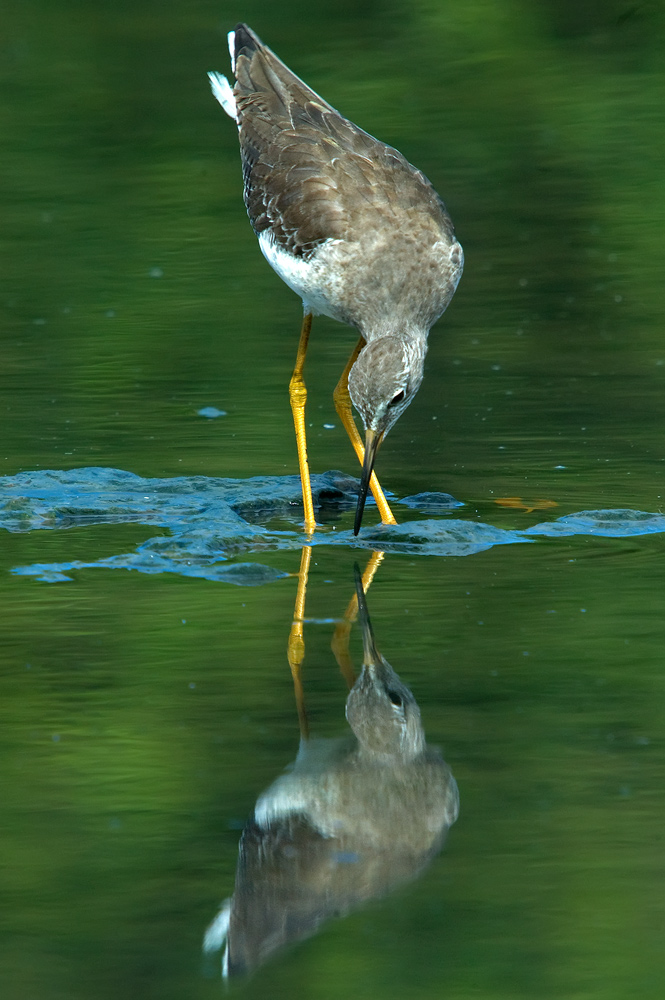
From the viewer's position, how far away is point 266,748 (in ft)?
15.0

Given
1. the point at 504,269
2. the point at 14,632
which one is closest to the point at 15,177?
the point at 504,269

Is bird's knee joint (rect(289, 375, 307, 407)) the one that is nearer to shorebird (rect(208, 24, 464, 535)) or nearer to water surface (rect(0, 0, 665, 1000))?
shorebird (rect(208, 24, 464, 535))

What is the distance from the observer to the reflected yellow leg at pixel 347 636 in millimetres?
5184

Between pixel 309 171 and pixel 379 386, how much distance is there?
147 cm

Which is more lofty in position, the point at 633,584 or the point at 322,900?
the point at 322,900

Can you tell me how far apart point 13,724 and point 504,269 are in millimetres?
7160

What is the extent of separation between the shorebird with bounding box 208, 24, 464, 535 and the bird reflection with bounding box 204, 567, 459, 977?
1956 millimetres

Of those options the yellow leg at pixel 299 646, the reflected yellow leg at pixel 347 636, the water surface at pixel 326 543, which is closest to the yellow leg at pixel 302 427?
the water surface at pixel 326 543

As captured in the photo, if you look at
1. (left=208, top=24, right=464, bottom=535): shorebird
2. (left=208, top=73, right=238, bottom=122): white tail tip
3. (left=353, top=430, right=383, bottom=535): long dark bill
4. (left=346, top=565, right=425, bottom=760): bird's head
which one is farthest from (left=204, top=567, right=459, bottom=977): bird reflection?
(left=208, top=73, right=238, bottom=122): white tail tip

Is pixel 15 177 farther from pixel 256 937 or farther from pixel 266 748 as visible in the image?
pixel 256 937

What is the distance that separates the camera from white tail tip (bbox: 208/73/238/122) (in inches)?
334

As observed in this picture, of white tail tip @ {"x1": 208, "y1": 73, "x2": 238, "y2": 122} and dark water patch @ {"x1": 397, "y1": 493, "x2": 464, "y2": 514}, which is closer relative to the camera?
dark water patch @ {"x1": 397, "y1": 493, "x2": 464, "y2": 514}

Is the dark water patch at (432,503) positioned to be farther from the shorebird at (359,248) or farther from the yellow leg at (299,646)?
the yellow leg at (299,646)

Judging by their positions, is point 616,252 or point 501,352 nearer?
point 501,352
